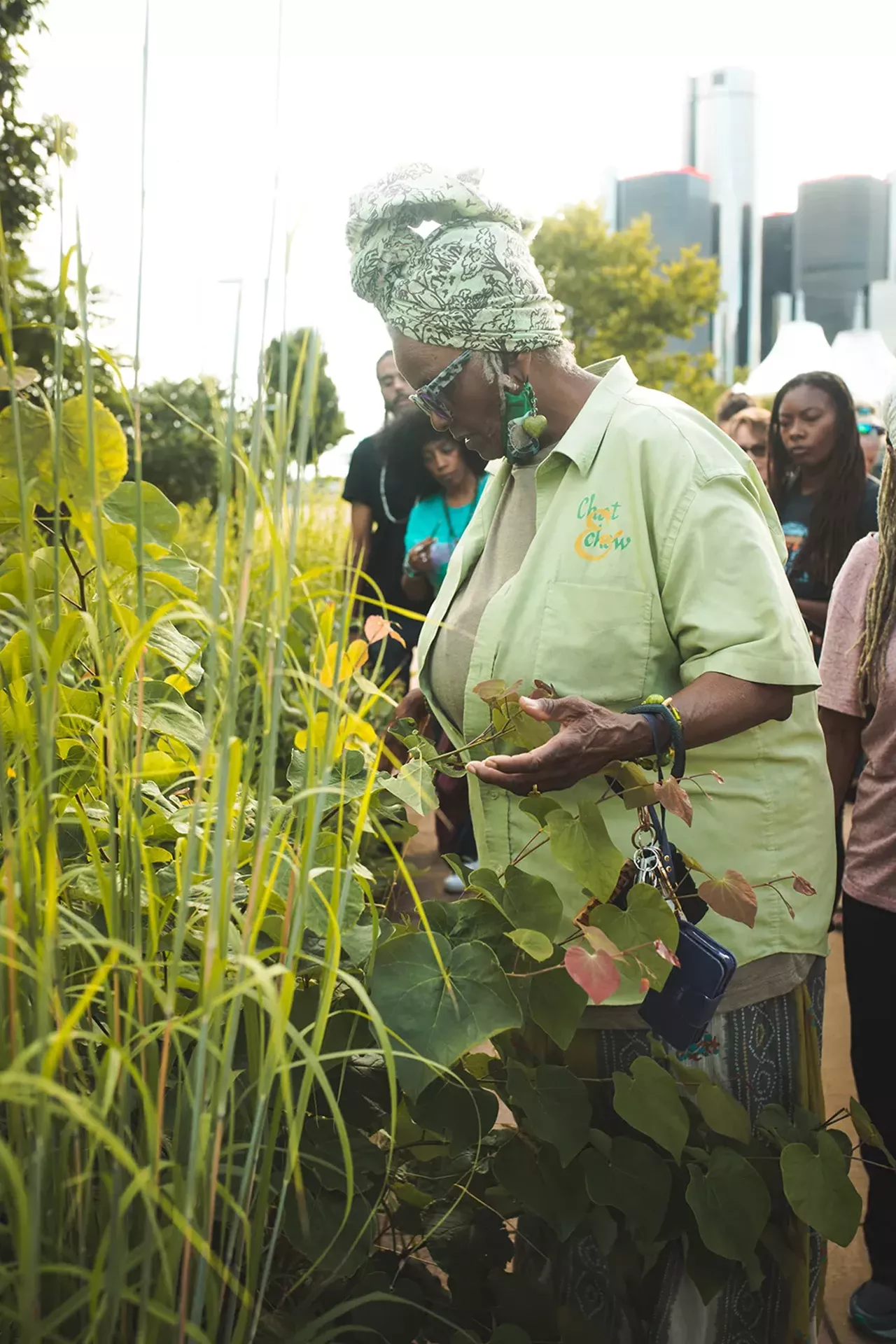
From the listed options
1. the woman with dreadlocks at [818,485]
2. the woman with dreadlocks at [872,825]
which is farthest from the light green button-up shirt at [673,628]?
the woman with dreadlocks at [818,485]

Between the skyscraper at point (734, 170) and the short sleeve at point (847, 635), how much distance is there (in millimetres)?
49126

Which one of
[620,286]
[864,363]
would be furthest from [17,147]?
[620,286]

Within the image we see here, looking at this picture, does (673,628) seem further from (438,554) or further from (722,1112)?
(438,554)

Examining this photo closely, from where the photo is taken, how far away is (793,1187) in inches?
55.8

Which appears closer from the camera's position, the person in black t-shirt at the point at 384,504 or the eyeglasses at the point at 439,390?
the eyeglasses at the point at 439,390

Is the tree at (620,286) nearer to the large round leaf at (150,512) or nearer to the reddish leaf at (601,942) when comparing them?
the large round leaf at (150,512)

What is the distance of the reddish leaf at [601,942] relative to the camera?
121 cm

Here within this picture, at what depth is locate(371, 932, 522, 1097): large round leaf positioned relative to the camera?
1219mm

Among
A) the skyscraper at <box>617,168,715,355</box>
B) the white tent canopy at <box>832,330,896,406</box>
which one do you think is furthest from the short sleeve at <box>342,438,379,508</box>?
the skyscraper at <box>617,168,715,355</box>

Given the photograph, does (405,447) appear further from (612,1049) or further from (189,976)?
(189,976)

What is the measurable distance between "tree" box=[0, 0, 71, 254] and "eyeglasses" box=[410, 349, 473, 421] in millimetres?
2534

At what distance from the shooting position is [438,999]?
4.14 feet

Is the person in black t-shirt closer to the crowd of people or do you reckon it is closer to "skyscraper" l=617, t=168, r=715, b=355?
the crowd of people

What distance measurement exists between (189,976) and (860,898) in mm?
1639
